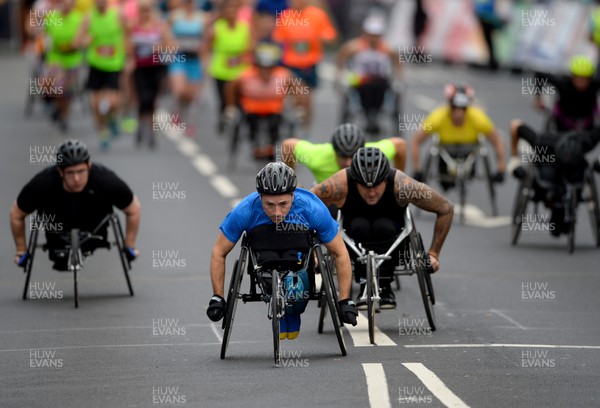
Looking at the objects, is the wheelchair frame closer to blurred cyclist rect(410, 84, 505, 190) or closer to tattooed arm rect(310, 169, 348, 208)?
blurred cyclist rect(410, 84, 505, 190)

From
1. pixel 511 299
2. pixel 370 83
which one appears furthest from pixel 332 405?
pixel 370 83

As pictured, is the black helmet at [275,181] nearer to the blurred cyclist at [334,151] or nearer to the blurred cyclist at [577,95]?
the blurred cyclist at [334,151]

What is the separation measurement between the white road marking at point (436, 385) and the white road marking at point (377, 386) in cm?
22

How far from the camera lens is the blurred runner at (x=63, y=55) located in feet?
91.4

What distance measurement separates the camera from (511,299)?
1459 cm

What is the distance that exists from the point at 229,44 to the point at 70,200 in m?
13.7

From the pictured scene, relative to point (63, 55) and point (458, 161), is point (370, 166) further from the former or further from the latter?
point (63, 55)

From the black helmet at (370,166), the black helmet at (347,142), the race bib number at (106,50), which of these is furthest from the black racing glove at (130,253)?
the race bib number at (106,50)

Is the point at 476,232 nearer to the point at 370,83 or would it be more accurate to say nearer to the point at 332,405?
the point at 370,83

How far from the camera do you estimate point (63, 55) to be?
2812 cm

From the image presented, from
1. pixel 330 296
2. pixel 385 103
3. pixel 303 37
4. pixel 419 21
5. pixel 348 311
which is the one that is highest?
pixel 419 21

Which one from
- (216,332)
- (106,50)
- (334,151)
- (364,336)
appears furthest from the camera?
(106,50)

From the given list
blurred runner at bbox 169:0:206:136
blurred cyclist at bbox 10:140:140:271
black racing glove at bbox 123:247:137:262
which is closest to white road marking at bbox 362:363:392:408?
black racing glove at bbox 123:247:137:262

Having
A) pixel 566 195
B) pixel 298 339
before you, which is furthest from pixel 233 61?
pixel 298 339
